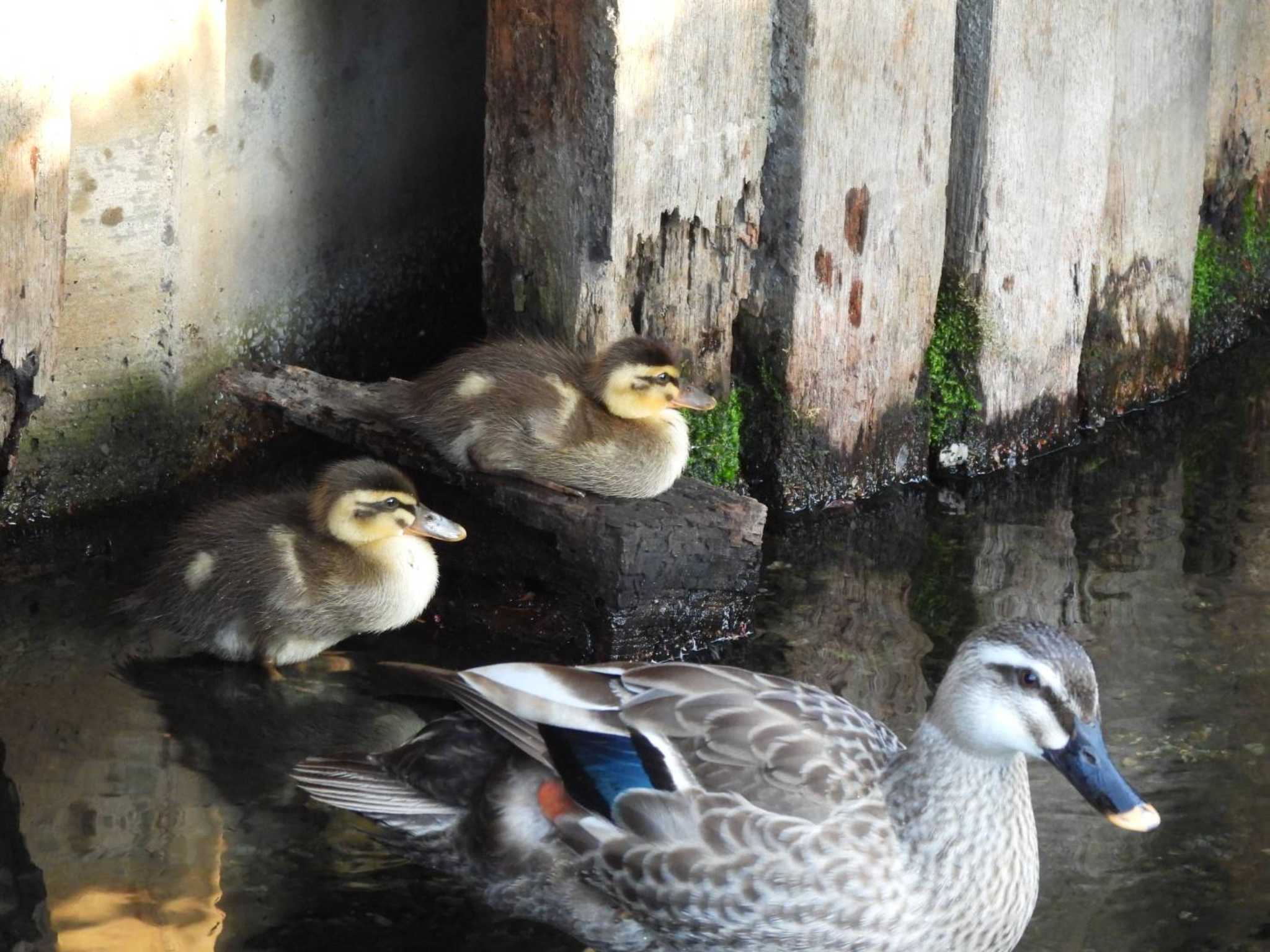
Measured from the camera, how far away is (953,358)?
22.2ft

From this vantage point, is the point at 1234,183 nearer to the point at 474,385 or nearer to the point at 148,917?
the point at 474,385

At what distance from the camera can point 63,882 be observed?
4.05 metres

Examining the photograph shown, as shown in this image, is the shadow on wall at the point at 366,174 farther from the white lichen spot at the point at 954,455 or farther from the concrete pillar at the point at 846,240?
the white lichen spot at the point at 954,455

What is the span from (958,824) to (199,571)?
2.31 m

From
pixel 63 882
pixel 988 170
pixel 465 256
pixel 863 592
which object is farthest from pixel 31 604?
pixel 988 170

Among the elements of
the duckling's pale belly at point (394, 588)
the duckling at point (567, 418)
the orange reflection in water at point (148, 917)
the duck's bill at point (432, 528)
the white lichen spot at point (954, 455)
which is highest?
the duckling at point (567, 418)

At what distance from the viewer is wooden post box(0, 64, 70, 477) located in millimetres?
4570

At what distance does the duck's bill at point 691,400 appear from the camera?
549 cm

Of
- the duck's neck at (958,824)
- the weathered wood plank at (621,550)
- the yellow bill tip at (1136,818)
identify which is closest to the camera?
the yellow bill tip at (1136,818)

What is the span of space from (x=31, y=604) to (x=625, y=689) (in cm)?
A: 228

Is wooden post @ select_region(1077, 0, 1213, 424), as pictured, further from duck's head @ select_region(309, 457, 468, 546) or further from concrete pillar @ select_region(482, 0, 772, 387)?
duck's head @ select_region(309, 457, 468, 546)

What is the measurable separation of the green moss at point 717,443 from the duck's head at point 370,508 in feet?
4.10

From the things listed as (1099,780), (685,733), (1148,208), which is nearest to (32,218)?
(685,733)

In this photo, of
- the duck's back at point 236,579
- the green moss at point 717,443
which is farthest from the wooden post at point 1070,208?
the duck's back at point 236,579
